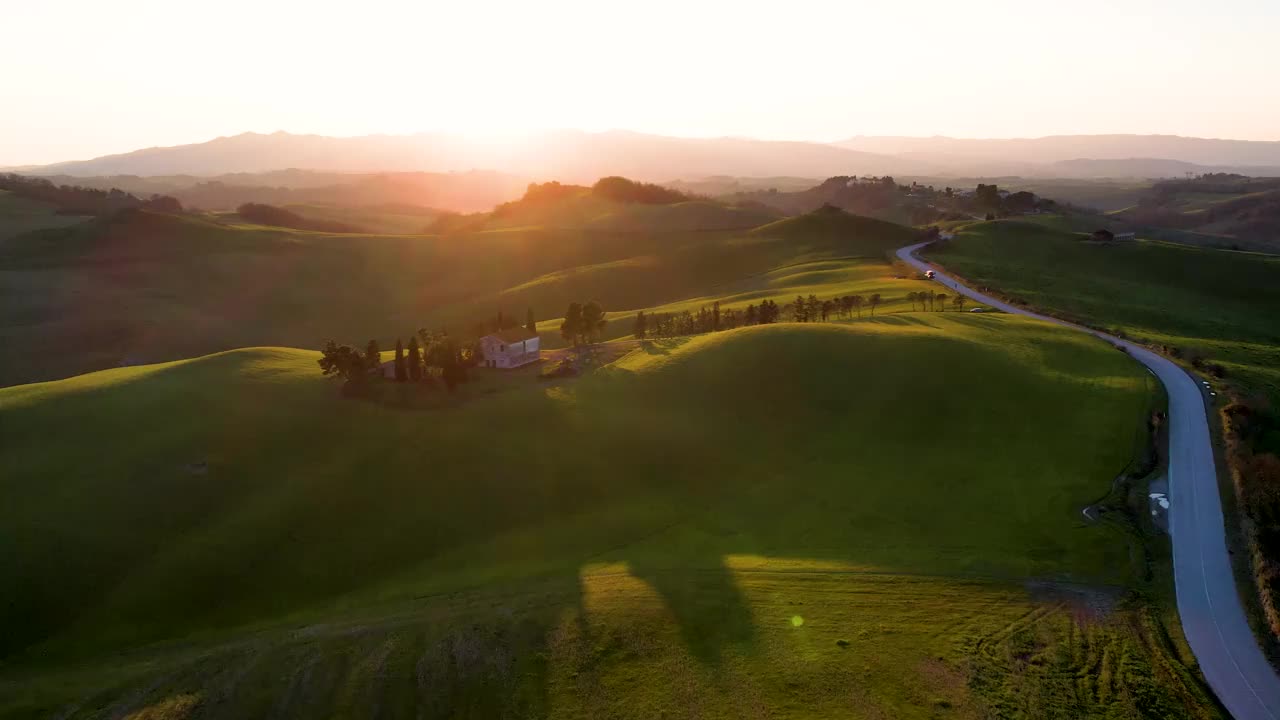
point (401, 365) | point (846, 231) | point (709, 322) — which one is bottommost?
point (709, 322)

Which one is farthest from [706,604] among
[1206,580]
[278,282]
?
[278,282]

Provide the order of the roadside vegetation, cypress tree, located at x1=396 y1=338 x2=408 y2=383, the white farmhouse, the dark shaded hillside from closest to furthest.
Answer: the roadside vegetation < cypress tree, located at x1=396 y1=338 x2=408 y2=383 < the white farmhouse < the dark shaded hillside

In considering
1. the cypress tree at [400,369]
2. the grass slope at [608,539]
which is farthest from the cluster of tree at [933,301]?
the cypress tree at [400,369]

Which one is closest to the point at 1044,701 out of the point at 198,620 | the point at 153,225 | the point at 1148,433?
the point at 1148,433

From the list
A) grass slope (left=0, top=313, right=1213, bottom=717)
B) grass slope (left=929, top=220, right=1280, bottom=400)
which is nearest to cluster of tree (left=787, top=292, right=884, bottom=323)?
grass slope (left=0, top=313, right=1213, bottom=717)

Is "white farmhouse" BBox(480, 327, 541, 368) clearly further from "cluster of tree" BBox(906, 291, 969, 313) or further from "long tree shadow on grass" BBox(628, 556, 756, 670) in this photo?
"cluster of tree" BBox(906, 291, 969, 313)

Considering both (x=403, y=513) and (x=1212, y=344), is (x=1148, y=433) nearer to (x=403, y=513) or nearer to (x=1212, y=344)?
(x=1212, y=344)

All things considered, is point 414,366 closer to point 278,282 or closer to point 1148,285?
point 278,282

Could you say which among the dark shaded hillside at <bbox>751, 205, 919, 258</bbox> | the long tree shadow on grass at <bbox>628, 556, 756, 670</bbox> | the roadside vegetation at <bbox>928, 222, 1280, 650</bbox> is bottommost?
the long tree shadow on grass at <bbox>628, 556, 756, 670</bbox>
